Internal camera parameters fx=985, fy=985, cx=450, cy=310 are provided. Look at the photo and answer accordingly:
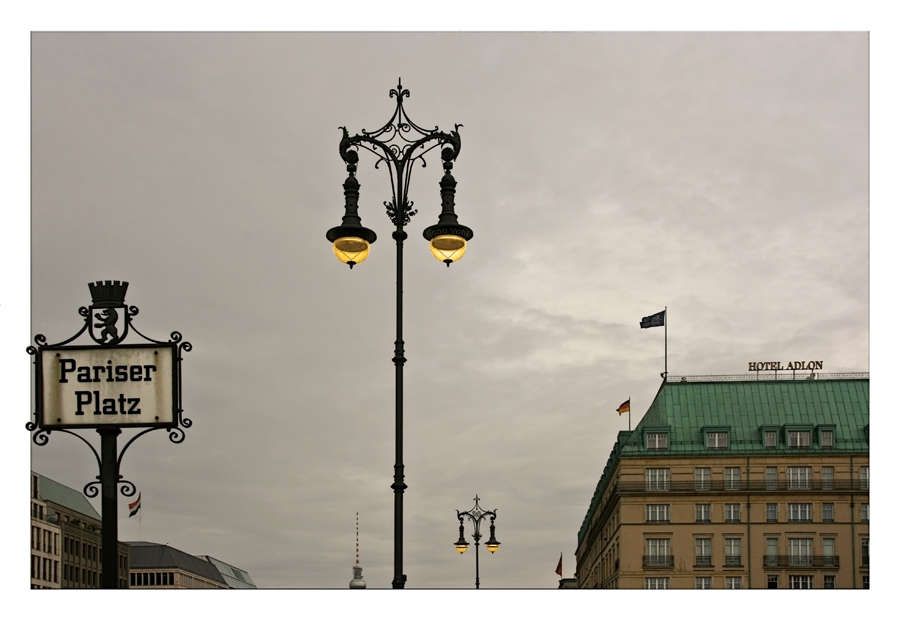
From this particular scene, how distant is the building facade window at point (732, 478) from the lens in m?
103

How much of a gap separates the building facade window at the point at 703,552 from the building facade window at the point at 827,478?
13.6 m

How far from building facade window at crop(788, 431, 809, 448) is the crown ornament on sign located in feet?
335

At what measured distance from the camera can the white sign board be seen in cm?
1161

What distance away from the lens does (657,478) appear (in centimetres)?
10306

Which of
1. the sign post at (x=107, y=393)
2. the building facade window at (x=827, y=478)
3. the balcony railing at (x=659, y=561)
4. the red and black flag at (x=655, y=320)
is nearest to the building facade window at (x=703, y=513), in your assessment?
the balcony railing at (x=659, y=561)

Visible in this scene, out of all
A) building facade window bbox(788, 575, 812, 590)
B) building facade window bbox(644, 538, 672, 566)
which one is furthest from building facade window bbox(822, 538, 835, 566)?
building facade window bbox(644, 538, 672, 566)

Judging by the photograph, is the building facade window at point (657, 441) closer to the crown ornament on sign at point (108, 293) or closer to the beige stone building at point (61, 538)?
the beige stone building at point (61, 538)

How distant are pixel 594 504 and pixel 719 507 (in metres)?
30.9

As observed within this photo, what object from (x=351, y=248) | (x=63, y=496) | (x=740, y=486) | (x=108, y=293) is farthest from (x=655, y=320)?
(x=63, y=496)

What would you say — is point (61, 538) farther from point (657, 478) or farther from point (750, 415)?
point (750, 415)

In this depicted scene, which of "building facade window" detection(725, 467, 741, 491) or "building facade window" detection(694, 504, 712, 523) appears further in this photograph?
"building facade window" detection(725, 467, 741, 491)

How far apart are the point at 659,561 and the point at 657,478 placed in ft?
27.8

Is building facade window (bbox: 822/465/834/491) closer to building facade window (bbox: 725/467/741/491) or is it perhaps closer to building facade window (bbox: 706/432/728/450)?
building facade window (bbox: 725/467/741/491)

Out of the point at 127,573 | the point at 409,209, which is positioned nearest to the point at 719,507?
the point at 409,209
